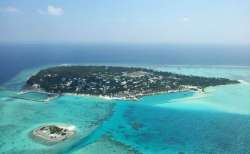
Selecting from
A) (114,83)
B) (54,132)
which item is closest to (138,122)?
(54,132)

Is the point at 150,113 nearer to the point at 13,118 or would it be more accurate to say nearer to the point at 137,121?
the point at 137,121

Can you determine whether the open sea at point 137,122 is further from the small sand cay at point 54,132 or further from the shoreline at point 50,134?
the small sand cay at point 54,132

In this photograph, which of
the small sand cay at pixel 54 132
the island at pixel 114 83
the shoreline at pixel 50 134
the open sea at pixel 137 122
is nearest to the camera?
the open sea at pixel 137 122

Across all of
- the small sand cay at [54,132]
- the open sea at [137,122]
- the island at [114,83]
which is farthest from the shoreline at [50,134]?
the island at [114,83]

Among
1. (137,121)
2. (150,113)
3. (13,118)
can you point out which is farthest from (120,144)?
(13,118)

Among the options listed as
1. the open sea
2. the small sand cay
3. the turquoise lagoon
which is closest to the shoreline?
the small sand cay

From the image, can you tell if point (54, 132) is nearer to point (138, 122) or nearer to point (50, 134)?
point (50, 134)
